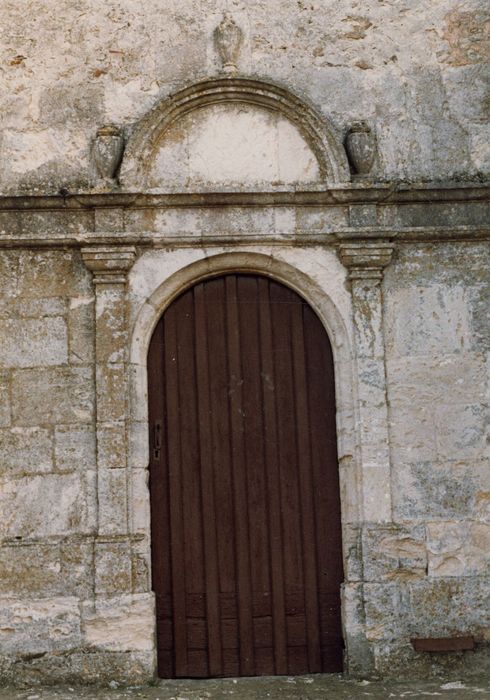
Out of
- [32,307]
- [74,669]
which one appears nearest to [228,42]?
[32,307]

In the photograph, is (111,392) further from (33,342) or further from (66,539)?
(66,539)

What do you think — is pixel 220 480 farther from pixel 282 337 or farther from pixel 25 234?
pixel 25 234

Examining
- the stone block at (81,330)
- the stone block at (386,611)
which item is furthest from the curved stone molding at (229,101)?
the stone block at (386,611)

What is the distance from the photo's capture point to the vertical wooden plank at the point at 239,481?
228 inches

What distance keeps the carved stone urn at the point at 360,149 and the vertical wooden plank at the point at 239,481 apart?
101cm

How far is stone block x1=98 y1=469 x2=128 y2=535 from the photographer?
5625 mm

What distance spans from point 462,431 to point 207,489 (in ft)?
5.12

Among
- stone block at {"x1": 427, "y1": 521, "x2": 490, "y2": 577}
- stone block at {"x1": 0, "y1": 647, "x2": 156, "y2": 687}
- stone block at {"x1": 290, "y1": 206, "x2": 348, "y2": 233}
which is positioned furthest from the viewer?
stone block at {"x1": 290, "y1": 206, "x2": 348, "y2": 233}

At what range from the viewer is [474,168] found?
6023 mm

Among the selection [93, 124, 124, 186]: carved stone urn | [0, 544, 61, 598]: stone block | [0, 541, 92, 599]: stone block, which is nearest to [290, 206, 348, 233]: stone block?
[93, 124, 124, 186]: carved stone urn

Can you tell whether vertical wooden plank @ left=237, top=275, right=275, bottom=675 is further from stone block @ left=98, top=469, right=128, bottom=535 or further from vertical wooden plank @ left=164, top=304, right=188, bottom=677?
stone block @ left=98, top=469, right=128, bottom=535

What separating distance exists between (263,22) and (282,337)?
1958mm

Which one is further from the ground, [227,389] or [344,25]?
[344,25]

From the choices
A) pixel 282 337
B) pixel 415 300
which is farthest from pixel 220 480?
pixel 415 300
